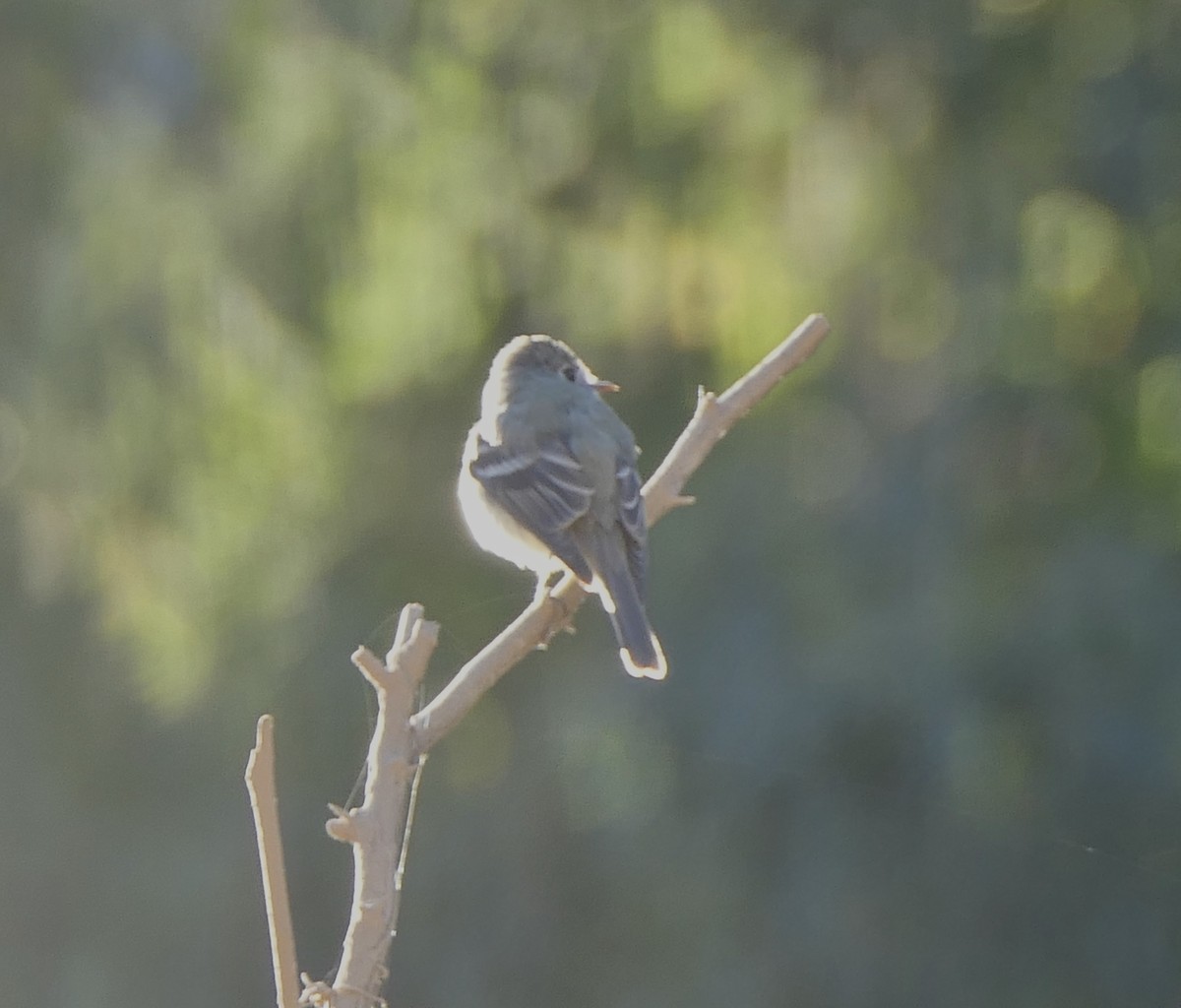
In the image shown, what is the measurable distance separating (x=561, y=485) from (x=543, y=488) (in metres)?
0.04

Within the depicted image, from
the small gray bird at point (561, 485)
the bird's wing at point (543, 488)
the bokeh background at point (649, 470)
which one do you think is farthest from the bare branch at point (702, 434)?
the bokeh background at point (649, 470)

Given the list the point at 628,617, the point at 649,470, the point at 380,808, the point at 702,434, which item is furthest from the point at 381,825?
the point at 649,470

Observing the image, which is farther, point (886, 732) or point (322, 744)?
point (322, 744)

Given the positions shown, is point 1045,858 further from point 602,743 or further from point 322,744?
point 322,744

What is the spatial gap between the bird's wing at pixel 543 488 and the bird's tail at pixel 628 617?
0.15 feet

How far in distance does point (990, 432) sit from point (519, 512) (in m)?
1.64

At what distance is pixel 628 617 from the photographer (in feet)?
11.8

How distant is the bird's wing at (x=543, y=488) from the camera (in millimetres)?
3795

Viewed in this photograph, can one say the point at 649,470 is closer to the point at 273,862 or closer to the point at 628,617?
the point at 628,617

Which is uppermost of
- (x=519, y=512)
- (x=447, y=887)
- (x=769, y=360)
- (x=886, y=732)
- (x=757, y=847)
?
(x=769, y=360)

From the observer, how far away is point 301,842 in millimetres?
6227

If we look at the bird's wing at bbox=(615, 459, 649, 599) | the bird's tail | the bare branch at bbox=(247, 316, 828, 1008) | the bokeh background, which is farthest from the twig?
the bokeh background

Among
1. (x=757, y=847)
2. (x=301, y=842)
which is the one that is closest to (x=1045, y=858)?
(x=757, y=847)

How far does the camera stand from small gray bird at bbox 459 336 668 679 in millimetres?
3719
